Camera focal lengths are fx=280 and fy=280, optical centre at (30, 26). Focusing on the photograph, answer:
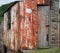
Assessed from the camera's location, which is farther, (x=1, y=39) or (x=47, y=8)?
(x=1, y=39)

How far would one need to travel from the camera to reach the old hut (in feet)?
30.0

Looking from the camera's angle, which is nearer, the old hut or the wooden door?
the old hut

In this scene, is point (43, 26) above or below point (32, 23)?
below

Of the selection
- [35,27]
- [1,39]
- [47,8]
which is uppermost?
[47,8]

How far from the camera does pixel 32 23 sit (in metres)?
9.20

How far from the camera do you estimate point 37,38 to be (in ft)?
30.5

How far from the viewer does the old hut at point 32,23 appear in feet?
30.0

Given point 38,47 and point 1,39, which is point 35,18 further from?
point 1,39

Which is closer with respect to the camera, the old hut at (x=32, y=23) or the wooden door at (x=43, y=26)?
the old hut at (x=32, y=23)

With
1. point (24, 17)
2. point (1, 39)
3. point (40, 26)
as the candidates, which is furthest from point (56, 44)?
point (1, 39)

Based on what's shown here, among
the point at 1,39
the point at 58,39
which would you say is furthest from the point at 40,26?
the point at 1,39

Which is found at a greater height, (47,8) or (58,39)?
(47,8)

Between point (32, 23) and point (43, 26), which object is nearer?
point (32, 23)

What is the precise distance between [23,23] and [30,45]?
755mm
